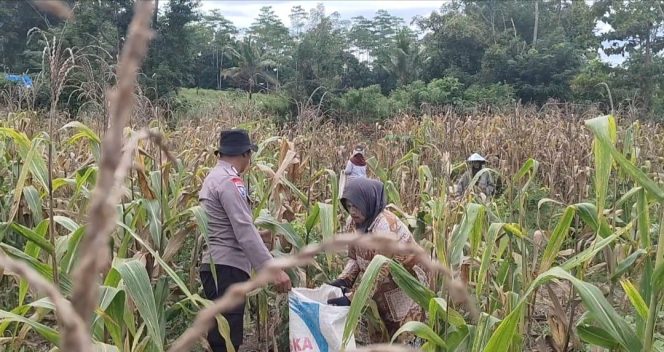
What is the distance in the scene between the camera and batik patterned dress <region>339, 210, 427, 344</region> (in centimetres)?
275

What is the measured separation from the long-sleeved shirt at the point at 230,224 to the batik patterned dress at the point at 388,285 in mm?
419

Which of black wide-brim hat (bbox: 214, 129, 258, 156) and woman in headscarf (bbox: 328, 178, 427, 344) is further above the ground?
black wide-brim hat (bbox: 214, 129, 258, 156)

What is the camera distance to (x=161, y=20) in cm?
2291

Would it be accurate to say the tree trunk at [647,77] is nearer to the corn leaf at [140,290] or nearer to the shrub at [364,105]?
the shrub at [364,105]

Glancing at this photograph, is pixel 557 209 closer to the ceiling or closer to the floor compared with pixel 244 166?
closer to the floor

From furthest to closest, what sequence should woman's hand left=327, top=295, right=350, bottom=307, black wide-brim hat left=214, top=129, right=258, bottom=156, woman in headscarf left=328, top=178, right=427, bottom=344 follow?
black wide-brim hat left=214, top=129, right=258, bottom=156, woman in headscarf left=328, top=178, right=427, bottom=344, woman's hand left=327, top=295, right=350, bottom=307

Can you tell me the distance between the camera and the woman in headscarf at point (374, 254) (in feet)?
9.00

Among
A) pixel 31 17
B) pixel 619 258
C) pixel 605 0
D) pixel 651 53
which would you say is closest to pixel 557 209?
pixel 619 258

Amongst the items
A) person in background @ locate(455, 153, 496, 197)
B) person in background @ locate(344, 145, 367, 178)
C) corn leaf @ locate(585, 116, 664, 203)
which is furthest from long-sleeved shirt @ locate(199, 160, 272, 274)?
person in background @ locate(455, 153, 496, 197)

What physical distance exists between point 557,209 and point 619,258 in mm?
3043

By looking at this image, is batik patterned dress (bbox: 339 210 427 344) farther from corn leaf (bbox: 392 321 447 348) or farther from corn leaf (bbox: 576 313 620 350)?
corn leaf (bbox: 576 313 620 350)

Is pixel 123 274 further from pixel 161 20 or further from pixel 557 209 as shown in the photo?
pixel 161 20

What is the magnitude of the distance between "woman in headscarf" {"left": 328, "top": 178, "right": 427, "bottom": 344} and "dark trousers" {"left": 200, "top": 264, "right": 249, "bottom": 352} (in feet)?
1.56

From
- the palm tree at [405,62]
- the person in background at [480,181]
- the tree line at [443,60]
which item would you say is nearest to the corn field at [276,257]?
the person in background at [480,181]
